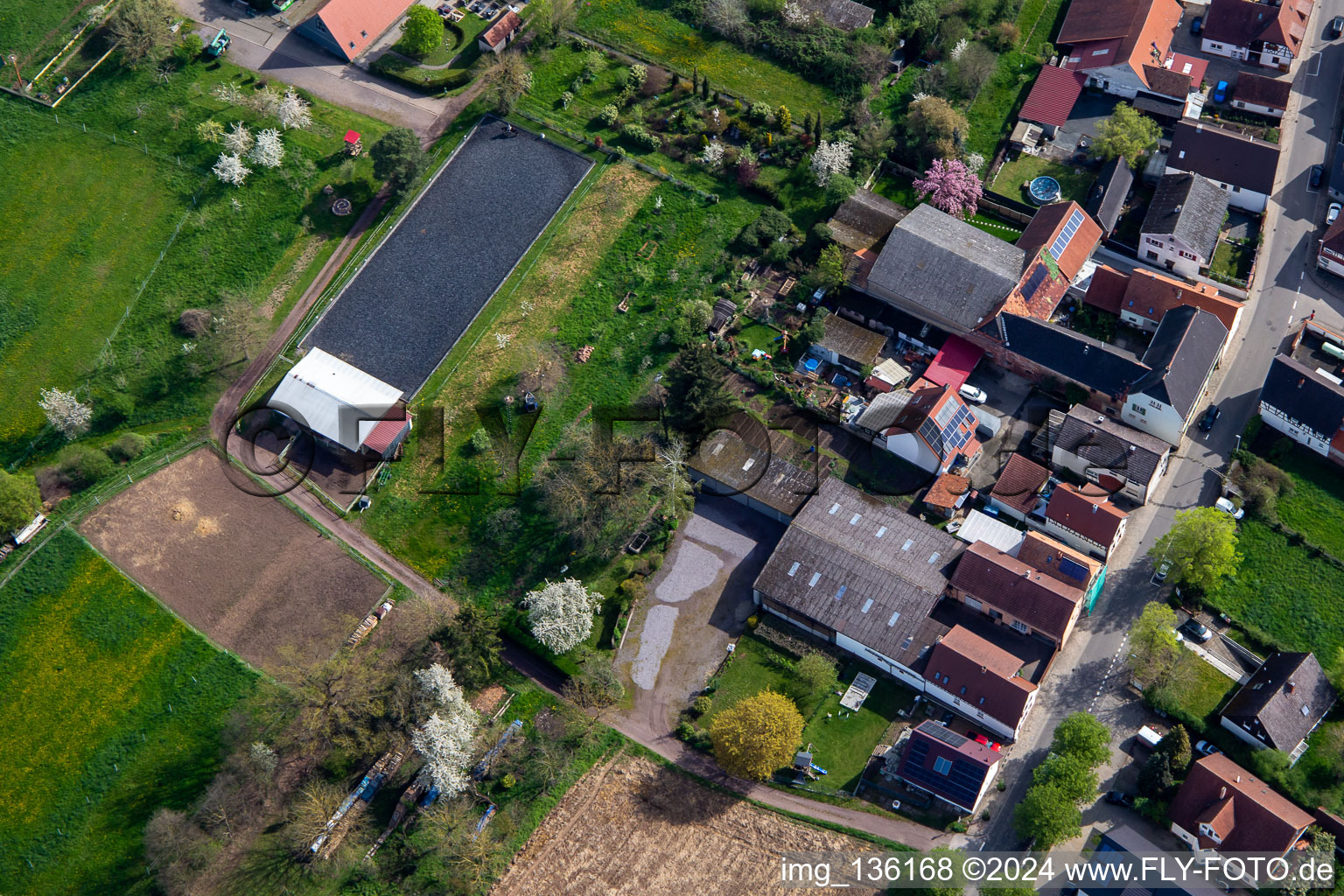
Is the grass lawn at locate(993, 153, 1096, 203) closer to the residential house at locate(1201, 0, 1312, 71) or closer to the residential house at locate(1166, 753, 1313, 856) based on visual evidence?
the residential house at locate(1201, 0, 1312, 71)

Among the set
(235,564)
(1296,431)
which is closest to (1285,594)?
(1296,431)

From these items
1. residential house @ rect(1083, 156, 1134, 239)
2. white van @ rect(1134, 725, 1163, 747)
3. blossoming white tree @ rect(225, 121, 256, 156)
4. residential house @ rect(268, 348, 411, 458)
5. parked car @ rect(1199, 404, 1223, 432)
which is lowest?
white van @ rect(1134, 725, 1163, 747)

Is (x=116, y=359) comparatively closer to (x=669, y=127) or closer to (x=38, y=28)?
(x=38, y=28)

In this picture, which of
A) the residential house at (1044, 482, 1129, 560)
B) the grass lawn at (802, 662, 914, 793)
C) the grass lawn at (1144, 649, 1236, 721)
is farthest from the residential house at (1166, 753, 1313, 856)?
the grass lawn at (802, 662, 914, 793)

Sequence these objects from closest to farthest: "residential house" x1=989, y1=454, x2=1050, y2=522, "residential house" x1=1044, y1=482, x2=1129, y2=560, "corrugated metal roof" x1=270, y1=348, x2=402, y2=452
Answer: "residential house" x1=1044, y1=482, x2=1129, y2=560 < "residential house" x1=989, y1=454, x2=1050, y2=522 < "corrugated metal roof" x1=270, y1=348, x2=402, y2=452

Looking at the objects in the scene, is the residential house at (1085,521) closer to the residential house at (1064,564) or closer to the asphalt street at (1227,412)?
the residential house at (1064,564)

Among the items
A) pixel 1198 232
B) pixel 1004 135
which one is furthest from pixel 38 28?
pixel 1198 232

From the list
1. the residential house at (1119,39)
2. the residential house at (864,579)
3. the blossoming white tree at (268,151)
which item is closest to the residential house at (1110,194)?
the residential house at (1119,39)
